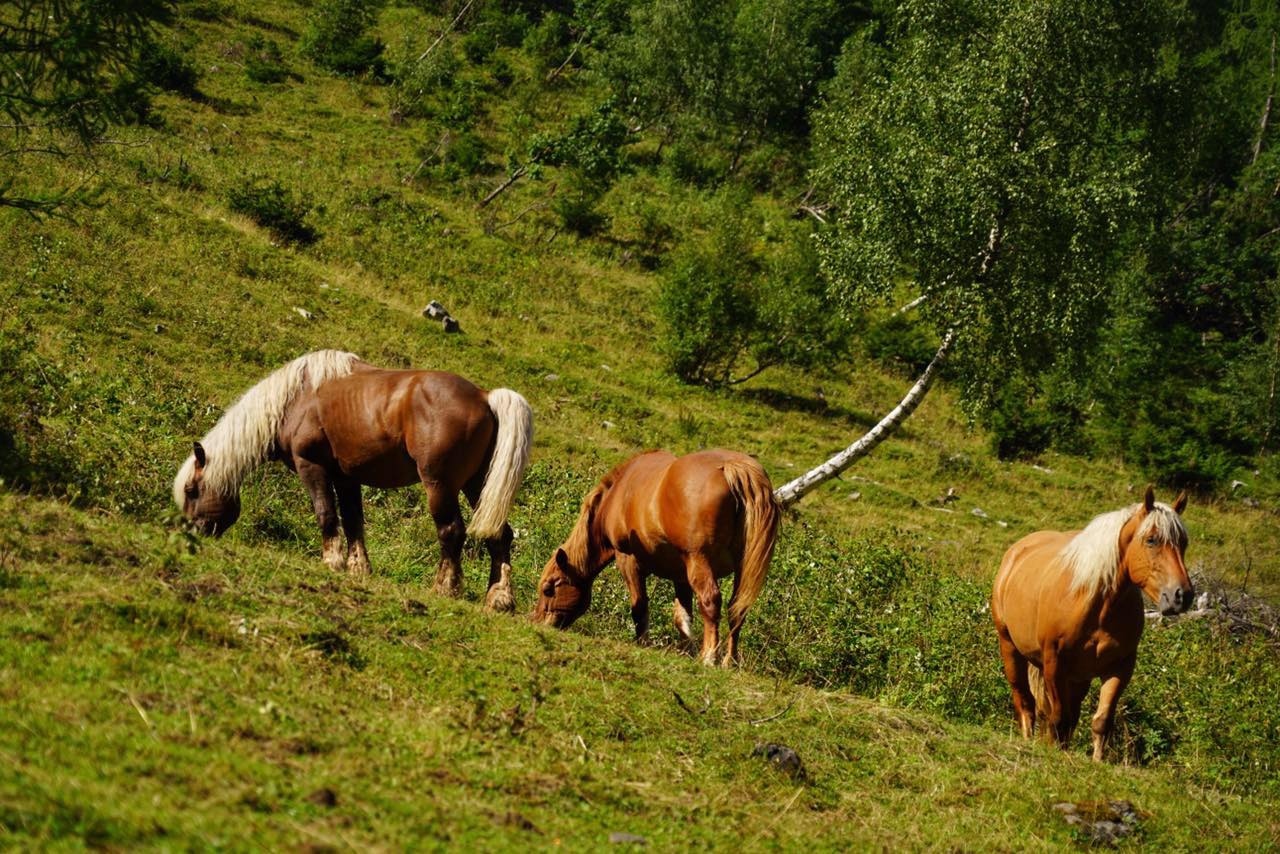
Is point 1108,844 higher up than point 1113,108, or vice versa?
point 1113,108

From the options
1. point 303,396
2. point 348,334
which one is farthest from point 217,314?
point 303,396

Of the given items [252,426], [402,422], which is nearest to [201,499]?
[252,426]

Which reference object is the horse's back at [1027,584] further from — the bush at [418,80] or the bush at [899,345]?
the bush at [418,80]

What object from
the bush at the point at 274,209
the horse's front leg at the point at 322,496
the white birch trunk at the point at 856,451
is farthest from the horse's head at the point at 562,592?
the bush at the point at 274,209

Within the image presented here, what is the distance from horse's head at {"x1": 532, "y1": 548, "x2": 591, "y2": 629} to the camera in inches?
424

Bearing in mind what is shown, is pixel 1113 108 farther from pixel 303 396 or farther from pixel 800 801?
pixel 800 801

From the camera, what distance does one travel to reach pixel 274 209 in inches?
1052

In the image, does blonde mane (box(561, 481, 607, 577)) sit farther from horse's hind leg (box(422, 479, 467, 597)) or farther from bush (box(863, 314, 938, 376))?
bush (box(863, 314, 938, 376))

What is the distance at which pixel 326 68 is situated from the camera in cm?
4409

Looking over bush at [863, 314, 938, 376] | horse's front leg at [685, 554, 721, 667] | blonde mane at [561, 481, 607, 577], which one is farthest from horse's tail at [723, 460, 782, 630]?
bush at [863, 314, 938, 376]

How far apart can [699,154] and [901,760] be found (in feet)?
147

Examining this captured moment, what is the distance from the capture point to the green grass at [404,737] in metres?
4.16

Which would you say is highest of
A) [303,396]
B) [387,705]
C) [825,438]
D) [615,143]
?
[615,143]

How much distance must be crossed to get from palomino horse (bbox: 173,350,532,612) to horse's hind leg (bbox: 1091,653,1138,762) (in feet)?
18.0
